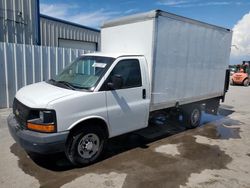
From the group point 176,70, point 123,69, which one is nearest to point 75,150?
point 123,69

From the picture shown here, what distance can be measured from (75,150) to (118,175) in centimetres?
89

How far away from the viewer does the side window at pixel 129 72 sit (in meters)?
4.60

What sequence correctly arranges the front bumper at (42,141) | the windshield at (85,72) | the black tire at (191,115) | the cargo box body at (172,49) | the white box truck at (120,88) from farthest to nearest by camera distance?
1. the black tire at (191,115)
2. the cargo box body at (172,49)
3. the windshield at (85,72)
4. the white box truck at (120,88)
5. the front bumper at (42,141)

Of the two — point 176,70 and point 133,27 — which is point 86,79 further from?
point 176,70

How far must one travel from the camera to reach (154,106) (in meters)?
5.34

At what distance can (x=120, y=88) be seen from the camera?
4.51 m

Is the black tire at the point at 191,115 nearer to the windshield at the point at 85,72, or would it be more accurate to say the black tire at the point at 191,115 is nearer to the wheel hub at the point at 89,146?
the windshield at the point at 85,72

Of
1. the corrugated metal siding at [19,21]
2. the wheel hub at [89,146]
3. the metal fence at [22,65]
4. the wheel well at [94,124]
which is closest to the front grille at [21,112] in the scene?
the wheel well at [94,124]

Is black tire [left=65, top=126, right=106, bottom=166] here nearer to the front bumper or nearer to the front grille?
the front bumper

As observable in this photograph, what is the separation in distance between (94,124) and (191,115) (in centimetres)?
369

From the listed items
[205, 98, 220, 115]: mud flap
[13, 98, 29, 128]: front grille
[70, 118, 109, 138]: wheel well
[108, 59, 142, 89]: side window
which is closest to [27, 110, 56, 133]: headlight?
[13, 98, 29, 128]: front grille

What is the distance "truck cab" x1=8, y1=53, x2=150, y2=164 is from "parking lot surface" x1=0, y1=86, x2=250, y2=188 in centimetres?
44

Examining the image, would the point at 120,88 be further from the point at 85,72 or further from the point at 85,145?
the point at 85,145

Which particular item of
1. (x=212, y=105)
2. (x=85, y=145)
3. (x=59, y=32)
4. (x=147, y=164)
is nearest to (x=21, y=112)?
(x=85, y=145)
